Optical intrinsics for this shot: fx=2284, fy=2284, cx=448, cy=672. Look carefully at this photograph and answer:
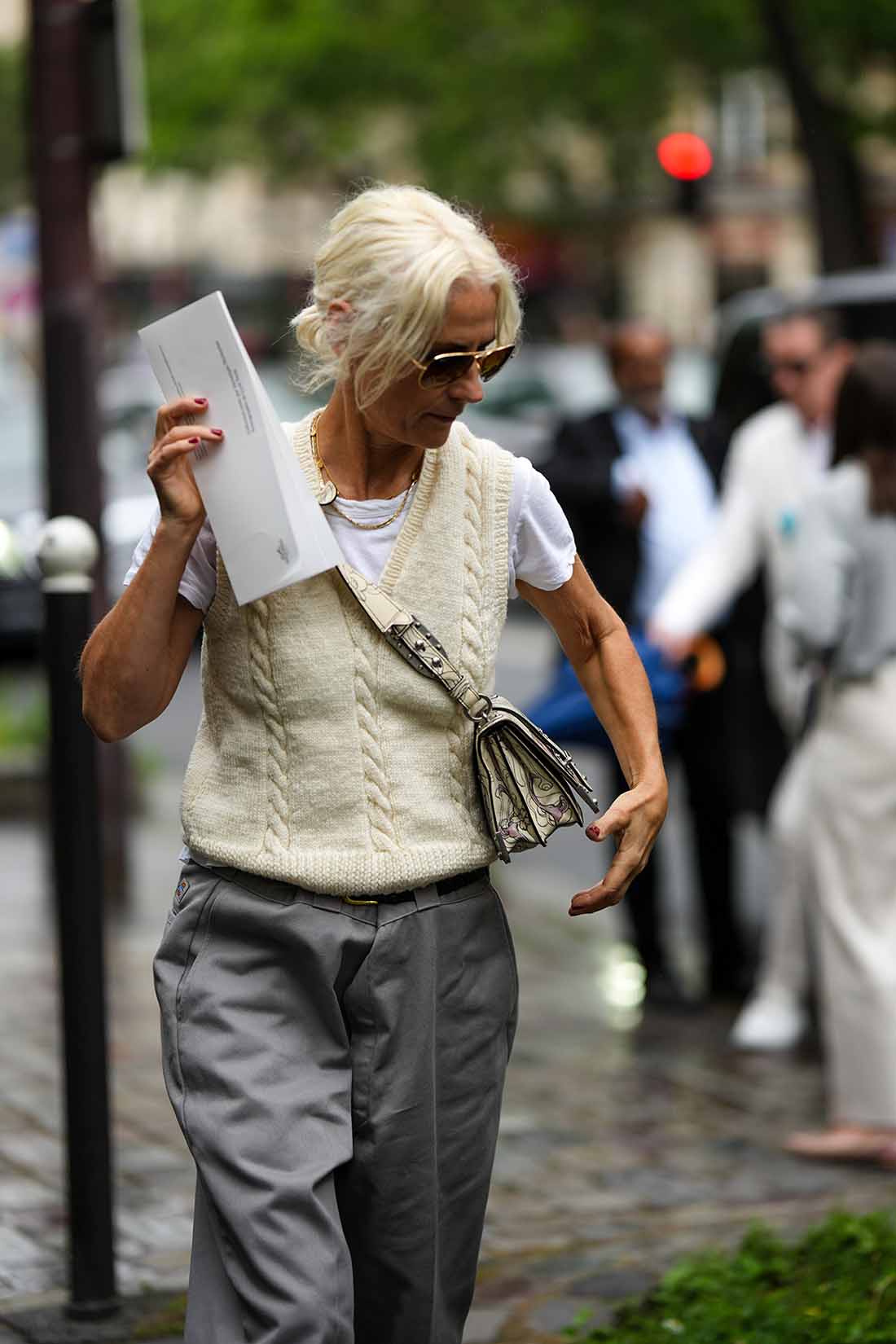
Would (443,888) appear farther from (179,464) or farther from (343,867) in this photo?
(179,464)

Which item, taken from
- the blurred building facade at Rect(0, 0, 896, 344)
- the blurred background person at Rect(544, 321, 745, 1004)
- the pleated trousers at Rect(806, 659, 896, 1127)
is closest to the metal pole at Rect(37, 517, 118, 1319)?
the pleated trousers at Rect(806, 659, 896, 1127)

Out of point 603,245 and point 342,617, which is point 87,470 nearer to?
point 342,617

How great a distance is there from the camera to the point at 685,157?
496 inches

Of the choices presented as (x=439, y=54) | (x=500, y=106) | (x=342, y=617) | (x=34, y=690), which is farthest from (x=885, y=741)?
(x=500, y=106)

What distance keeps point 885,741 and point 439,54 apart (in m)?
20.4

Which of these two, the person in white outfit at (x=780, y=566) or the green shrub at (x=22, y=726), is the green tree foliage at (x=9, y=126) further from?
the person in white outfit at (x=780, y=566)

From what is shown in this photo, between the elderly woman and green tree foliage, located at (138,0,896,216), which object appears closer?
the elderly woman

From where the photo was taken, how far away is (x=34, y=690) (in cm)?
1327

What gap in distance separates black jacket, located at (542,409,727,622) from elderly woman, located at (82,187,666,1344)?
3.61 metres

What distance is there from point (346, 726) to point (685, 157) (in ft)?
33.5

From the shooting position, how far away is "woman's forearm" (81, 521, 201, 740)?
2.80 meters

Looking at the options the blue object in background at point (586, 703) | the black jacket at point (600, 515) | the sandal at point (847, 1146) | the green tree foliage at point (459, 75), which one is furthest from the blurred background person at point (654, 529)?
the green tree foliage at point (459, 75)

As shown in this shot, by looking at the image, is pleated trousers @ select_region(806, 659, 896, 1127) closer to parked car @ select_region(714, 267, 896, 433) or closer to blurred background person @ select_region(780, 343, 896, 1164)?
blurred background person @ select_region(780, 343, 896, 1164)

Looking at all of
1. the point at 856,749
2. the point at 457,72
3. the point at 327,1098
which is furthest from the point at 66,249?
the point at 457,72
